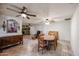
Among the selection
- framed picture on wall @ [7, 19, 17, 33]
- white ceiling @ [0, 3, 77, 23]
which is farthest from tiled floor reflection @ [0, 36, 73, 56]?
white ceiling @ [0, 3, 77, 23]

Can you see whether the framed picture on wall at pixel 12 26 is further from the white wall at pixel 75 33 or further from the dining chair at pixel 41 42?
the white wall at pixel 75 33

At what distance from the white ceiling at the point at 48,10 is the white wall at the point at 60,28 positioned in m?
0.12

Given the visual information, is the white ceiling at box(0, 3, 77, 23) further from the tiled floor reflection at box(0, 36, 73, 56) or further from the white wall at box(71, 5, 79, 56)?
the tiled floor reflection at box(0, 36, 73, 56)

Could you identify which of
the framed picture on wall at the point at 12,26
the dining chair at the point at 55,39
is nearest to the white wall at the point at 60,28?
the dining chair at the point at 55,39

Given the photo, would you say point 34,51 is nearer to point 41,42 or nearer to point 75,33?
point 41,42

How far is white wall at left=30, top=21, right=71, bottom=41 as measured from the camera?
6.83 feet

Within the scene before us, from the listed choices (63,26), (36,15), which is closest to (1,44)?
(36,15)

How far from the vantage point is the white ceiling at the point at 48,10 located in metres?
2.04

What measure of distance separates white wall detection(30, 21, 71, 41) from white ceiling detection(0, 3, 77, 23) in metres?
0.12

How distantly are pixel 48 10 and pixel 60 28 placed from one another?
396 mm

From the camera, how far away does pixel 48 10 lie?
81.9 inches

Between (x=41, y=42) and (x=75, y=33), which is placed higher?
(x=75, y=33)

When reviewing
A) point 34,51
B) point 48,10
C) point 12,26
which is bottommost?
point 34,51

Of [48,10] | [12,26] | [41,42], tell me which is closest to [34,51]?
[41,42]
